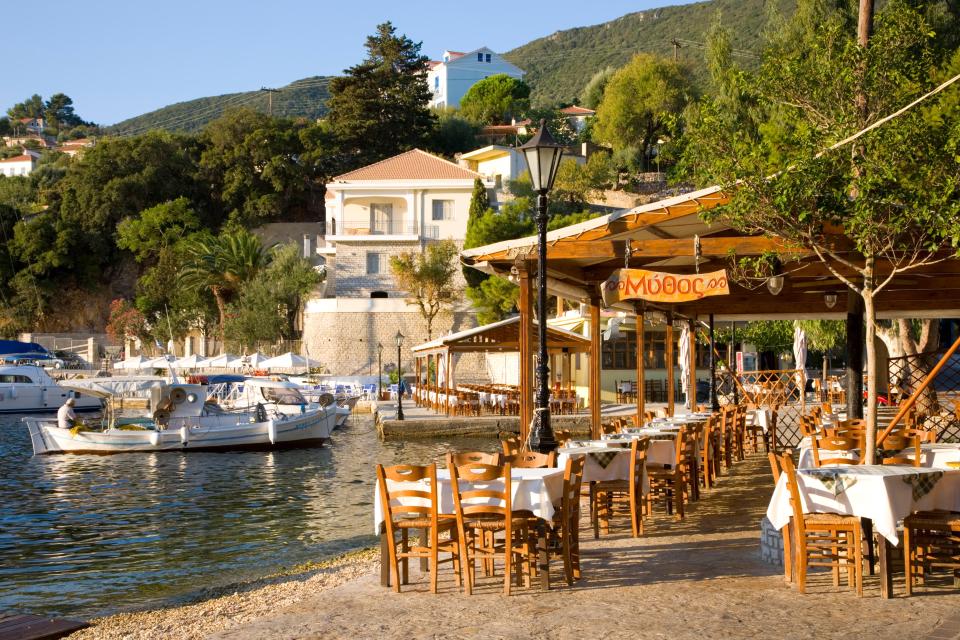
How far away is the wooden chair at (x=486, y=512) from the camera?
7258mm

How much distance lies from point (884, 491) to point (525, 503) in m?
2.36

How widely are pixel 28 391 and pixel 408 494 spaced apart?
148 ft

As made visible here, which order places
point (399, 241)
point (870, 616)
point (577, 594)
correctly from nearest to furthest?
point (870, 616), point (577, 594), point (399, 241)

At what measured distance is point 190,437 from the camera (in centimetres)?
2806

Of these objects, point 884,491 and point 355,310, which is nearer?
point 884,491

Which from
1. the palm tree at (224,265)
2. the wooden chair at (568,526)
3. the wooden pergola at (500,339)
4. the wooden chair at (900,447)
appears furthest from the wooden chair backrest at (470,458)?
the palm tree at (224,265)

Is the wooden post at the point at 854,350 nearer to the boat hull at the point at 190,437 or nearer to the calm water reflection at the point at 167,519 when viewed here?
the calm water reflection at the point at 167,519

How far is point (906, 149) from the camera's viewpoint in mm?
8703

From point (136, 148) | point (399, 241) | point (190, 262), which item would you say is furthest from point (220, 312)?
point (136, 148)

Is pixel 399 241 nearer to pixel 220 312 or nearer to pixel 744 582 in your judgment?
pixel 220 312

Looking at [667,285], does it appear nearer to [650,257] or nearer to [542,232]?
[650,257]

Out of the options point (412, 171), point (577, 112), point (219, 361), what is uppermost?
point (577, 112)

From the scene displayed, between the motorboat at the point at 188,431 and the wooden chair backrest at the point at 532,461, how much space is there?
68.7 ft

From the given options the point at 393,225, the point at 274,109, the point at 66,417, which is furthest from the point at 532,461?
the point at 274,109
